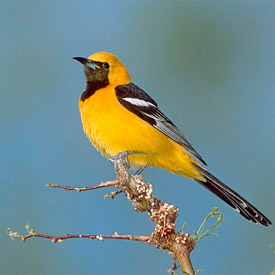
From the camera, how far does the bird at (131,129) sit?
3.51m

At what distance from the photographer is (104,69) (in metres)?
4.07

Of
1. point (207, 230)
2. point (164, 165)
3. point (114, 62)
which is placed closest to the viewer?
point (207, 230)

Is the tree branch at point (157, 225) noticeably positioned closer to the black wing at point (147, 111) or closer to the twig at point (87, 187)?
the twig at point (87, 187)

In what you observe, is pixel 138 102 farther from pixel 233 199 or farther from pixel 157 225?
pixel 157 225

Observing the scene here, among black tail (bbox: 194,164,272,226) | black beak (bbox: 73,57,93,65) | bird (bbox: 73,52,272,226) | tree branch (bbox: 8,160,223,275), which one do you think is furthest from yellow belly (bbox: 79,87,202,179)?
tree branch (bbox: 8,160,223,275)

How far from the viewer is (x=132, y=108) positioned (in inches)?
146

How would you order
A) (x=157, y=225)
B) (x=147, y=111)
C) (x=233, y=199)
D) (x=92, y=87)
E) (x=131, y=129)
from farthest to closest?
(x=92, y=87)
(x=147, y=111)
(x=131, y=129)
(x=233, y=199)
(x=157, y=225)

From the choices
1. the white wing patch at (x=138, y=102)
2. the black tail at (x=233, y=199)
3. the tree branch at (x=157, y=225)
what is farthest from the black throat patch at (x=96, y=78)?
the tree branch at (x=157, y=225)

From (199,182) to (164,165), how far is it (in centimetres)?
35

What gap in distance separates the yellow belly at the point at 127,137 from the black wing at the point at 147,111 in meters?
0.05

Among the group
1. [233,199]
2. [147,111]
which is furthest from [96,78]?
[233,199]

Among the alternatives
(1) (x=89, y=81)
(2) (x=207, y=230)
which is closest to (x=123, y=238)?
(2) (x=207, y=230)

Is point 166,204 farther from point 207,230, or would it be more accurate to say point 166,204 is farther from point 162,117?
point 162,117

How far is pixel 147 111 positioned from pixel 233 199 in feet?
3.50
